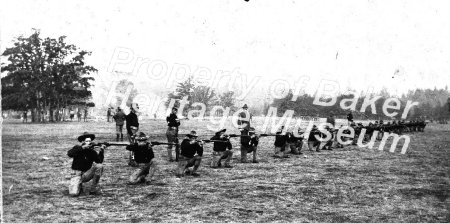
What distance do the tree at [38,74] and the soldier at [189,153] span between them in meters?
41.9

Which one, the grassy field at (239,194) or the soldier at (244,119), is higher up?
the soldier at (244,119)

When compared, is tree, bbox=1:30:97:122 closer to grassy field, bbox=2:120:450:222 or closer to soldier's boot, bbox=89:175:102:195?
grassy field, bbox=2:120:450:222

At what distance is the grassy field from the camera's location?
702 cm

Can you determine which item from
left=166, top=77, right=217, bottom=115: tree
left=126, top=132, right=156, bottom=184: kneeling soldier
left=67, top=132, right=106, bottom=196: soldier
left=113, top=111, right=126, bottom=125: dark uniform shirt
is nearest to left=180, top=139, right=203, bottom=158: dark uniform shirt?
left=126, top=132, right=156, bottom=184: kneeling soldier

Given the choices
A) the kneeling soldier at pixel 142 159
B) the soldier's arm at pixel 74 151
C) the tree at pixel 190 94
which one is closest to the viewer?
the soldier's arm at pixel 74 151

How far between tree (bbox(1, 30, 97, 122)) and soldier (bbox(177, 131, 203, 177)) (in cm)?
4190

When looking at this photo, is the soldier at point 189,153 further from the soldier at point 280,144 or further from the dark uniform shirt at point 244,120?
the soldier at point 280,144

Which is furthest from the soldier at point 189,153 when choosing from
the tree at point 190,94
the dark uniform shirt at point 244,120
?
the tree at point 190,94

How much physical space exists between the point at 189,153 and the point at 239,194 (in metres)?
2.66

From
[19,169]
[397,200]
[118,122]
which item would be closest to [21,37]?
[118,122]

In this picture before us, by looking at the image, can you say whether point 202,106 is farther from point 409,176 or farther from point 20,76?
point 409,176

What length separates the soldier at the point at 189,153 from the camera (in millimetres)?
10883

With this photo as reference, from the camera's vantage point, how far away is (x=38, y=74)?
47438 millimetres

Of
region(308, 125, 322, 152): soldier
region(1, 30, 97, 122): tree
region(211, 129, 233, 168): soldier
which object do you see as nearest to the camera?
region(211, 129, 233, 168): soldier
